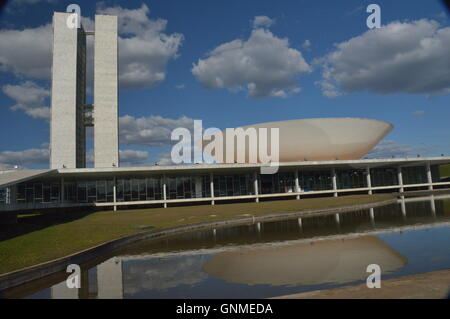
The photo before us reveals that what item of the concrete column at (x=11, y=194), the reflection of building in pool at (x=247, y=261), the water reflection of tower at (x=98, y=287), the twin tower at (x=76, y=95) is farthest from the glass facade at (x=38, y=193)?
the water reflection of tower at (x=98, y=287)

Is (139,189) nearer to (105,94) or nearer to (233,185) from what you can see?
(233,185)

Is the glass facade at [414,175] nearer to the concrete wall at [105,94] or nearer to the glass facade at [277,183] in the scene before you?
the glass facade at [277,183]

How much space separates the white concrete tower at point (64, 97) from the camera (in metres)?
48.8

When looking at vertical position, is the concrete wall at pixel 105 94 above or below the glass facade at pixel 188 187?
above

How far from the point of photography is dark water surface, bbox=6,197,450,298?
764cm

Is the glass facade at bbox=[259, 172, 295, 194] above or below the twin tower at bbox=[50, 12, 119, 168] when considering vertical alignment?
below

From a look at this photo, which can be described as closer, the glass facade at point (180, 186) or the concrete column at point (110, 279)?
the concrete column at point (110, 279)

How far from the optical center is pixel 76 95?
1997 inches

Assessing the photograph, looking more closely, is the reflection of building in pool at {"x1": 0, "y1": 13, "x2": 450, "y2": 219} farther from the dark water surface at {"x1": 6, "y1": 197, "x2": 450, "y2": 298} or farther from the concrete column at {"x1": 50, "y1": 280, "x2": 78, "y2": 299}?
the concrete column at {"x1": 50, "y1": 280, "x2": 78, "y2": 299}

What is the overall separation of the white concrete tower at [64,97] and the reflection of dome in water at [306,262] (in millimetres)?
43850

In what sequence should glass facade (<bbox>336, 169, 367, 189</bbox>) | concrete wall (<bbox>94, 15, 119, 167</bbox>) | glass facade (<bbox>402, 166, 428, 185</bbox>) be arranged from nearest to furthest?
1. glass facade (<bbox>336, 169, 367, 189</bbox>)
2. concrete wall (<bbox>94, 15, 119, 167</bbox>)
3. glass facade (<bbox>402, 166, 428, 185</bbox>)

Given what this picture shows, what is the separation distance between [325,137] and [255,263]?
36.0 meters

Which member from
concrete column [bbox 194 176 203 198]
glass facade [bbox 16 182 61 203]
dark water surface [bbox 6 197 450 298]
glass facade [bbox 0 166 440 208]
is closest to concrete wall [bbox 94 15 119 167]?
glass facade [bbox 0 166 440 208]
